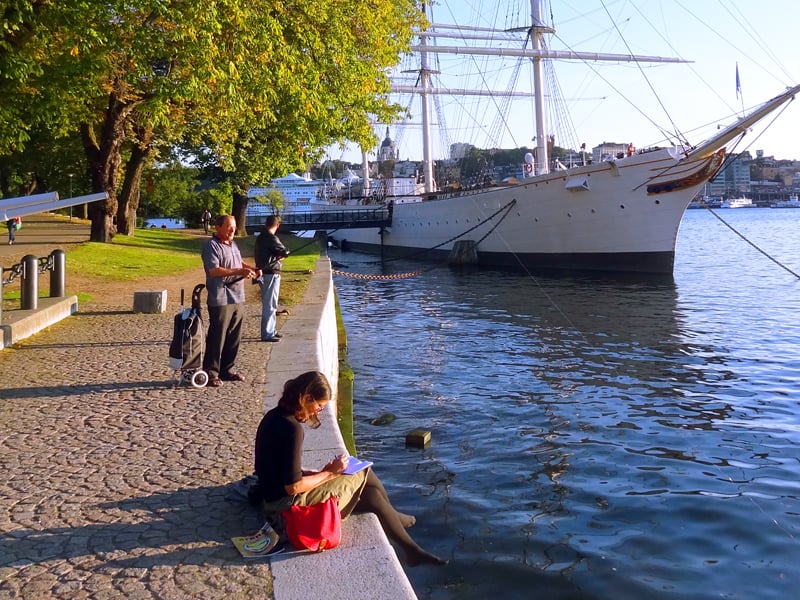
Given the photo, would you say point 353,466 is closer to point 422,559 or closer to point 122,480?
point 422,559

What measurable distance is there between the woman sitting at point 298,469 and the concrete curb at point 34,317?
6.85 meters

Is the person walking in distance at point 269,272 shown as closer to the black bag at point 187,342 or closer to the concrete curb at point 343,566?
the black bag at point 187,342

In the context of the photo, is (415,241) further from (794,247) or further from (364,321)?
(364,321)

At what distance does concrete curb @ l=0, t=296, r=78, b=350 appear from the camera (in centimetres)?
1009

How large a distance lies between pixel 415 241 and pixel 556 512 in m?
43.9

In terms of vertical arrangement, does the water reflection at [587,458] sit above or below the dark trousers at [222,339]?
below

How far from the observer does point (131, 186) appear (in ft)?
100

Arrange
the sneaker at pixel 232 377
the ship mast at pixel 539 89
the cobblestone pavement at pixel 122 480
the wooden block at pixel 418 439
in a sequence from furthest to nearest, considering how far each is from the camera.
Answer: the ship mast at pixel 539 89, the wooden block at pixel 418 439, the sneaker at pixel 232 377, the cobblestone pavement at pixel 122 480

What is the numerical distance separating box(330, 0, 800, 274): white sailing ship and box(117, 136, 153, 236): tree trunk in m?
16.8

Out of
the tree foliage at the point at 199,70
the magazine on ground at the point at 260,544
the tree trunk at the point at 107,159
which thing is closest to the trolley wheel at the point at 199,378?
the magazine on ground at the point at 260,544

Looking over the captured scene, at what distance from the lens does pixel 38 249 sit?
23797mm

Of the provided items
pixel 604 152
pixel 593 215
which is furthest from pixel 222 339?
pixel 604 152

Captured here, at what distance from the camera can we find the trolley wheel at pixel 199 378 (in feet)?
25.3

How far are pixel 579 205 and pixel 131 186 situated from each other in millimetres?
19147
